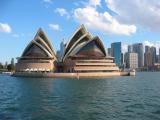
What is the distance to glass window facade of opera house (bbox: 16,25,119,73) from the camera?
101m

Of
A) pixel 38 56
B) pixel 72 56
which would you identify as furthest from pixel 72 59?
pixel 38 56

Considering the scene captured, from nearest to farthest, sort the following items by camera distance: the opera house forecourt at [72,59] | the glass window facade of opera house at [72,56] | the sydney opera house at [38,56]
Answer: the opera house forecourt at [72,59] < the glass window facade of opera house at [72,56] < the sydney opera house at [38,56]

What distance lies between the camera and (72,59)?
104m

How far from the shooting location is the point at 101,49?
343 ft

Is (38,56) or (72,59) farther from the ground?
(38,56)

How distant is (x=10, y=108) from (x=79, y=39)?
3278 inches

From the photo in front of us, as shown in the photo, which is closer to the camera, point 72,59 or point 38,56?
point 72,59

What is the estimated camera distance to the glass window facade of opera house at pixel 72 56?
10088 centimetres

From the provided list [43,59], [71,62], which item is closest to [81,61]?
[71,62]

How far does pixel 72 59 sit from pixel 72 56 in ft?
3.37

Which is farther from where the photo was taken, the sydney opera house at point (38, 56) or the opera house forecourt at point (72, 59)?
the sydney opera house at point (38, 56)

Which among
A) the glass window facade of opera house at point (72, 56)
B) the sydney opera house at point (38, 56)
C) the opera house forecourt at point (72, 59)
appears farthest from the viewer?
the sydney opera house at point (38, 56)

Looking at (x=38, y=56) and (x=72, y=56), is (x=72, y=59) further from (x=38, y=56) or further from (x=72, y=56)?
(x=38, y=56)

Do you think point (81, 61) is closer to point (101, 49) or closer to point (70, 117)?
point (101, 49)
